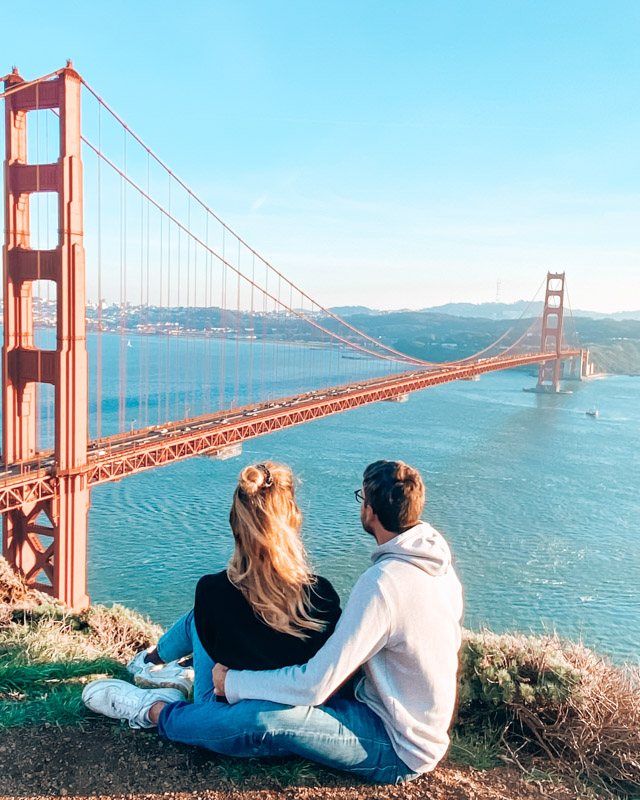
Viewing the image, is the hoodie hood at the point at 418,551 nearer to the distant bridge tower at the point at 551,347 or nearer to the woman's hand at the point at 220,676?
the woman's hand at the point at 220,676

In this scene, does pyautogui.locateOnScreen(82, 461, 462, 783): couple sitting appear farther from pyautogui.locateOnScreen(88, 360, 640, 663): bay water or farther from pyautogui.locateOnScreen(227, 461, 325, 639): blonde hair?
pyautogui.locateOnScreen(88, 360, 640, 663): bay water

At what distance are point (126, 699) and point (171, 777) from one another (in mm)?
323

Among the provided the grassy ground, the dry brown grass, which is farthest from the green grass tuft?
the dry brown grass

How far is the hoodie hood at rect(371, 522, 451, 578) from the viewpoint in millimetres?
1821

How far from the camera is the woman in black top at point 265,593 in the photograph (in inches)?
74.3

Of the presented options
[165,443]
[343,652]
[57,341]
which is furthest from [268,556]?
[165,443]

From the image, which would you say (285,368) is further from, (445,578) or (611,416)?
(445,578)

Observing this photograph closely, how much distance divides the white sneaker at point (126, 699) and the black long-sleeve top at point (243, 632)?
45 cm

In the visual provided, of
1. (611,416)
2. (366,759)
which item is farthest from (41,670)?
(611,416)

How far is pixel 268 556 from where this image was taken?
189 centimetres

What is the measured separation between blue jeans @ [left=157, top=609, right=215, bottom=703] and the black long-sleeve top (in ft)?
0.50

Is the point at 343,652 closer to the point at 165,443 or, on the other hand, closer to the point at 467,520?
the point at 165,443

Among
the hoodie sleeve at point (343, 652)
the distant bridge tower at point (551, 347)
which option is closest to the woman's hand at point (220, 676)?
the hoodie sleeve at point (343, 652)

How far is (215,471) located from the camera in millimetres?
22516
